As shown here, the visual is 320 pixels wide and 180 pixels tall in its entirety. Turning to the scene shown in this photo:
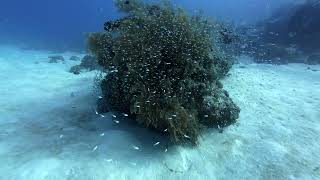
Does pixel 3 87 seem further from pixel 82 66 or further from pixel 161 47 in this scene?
pixel 161 47

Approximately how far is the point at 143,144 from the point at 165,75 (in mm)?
1641

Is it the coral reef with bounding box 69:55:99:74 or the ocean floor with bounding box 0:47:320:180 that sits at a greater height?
the coral reef with bounding box 69:55:99:74

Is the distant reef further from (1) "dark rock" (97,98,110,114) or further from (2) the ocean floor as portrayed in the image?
(1) "dark rock" (97,98,110,114)

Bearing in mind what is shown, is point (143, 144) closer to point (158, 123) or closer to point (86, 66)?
→ point (158, 123)

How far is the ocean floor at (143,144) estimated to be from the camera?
6.56 meters

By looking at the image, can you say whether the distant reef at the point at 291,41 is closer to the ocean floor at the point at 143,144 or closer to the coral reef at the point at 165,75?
the ocean floor at the point at 143,144

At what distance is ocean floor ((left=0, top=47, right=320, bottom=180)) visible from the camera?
656 centimetres

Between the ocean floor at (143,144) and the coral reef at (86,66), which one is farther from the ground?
the coral reef at (86,66)

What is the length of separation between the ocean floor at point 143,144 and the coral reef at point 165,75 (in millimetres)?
486

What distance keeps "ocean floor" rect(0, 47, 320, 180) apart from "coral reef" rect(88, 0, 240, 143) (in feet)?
1.59

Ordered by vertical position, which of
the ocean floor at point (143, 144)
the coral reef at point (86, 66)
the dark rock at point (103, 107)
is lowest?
the ocean floor at point (143, 144)

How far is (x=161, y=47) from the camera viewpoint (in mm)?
7438

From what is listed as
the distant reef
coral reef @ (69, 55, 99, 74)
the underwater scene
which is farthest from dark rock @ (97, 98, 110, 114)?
the distant reef

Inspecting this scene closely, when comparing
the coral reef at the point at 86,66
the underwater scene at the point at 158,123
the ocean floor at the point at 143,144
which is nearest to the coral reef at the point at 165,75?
the underwater scene at the point at 158,123
